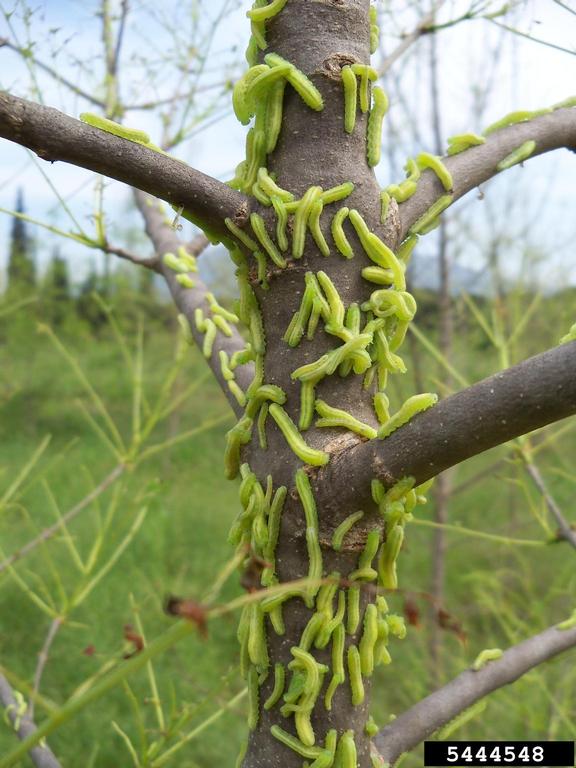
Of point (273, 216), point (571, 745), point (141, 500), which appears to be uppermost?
point (273, 216)

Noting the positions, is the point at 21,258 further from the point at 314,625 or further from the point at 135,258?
the point at 314,625

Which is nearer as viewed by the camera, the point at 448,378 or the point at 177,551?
the point at 448,378

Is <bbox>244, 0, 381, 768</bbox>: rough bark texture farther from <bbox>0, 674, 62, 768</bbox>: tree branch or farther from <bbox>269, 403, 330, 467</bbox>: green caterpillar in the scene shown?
<bbox>0, 674, 62, 768</bbox>: tree branch

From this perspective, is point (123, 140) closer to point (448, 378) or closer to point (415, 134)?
point (415, 134)

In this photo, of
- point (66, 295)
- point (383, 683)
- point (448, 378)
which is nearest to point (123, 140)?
point (448, 378)

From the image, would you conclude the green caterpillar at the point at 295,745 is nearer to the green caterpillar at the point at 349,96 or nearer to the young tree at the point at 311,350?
the young tree at the point at 311,350

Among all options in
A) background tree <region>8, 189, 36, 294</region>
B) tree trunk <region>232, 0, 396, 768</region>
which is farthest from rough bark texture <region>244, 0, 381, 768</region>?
background tree <region>8, 189, 36, 294</region>

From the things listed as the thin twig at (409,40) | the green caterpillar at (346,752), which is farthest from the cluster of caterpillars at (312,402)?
the thin twig at (409,40)

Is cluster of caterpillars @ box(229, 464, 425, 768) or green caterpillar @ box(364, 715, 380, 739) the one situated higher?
cluster of caterpillars @ box(229, 464, 425, 768)
